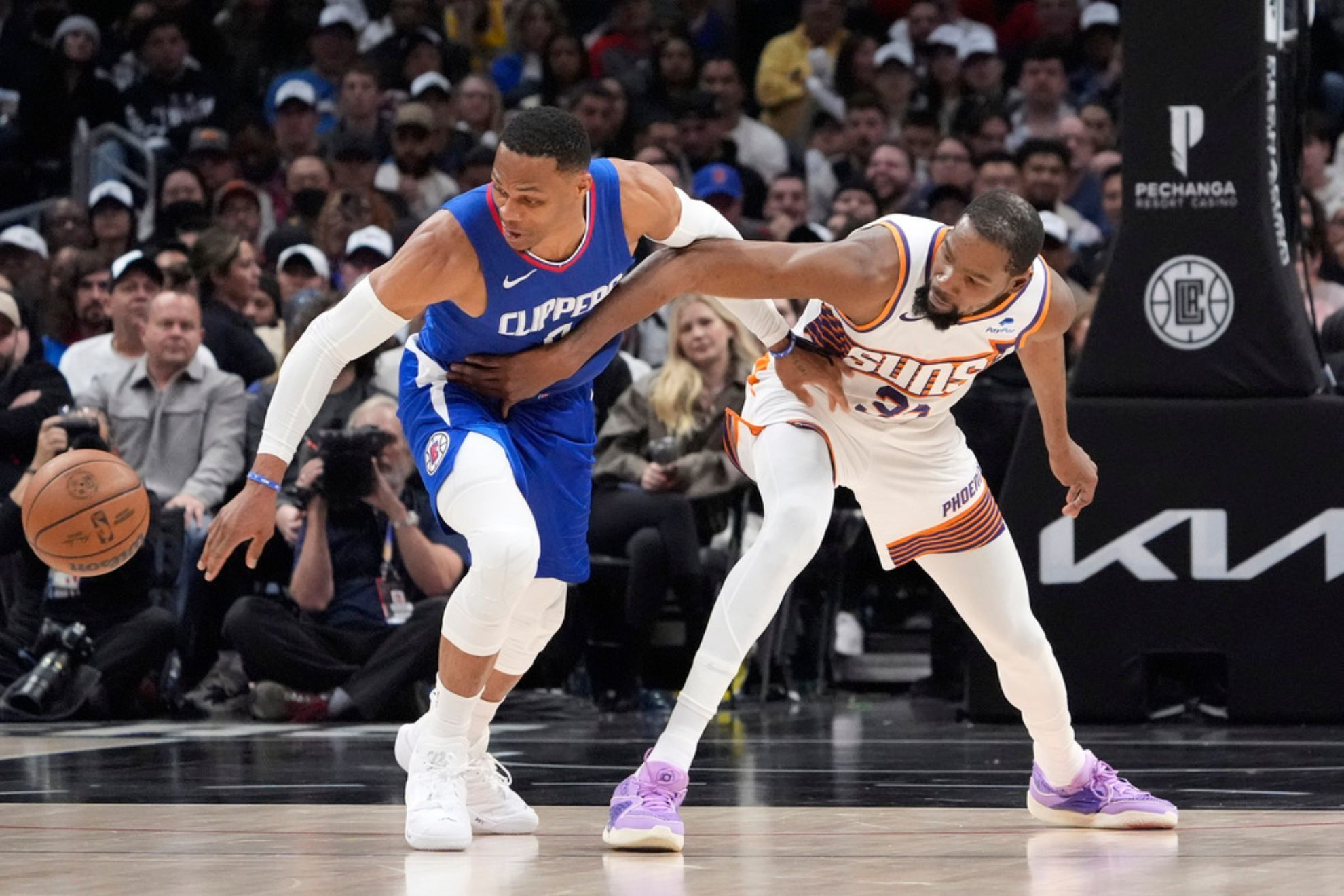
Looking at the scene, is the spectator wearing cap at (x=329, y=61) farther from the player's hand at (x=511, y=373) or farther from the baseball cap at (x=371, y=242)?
the player's hand at (x=511, y=373)

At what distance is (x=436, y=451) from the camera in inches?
177

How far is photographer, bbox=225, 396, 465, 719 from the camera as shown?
24.6ft

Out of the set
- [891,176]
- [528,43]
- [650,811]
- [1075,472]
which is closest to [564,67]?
[528,43]

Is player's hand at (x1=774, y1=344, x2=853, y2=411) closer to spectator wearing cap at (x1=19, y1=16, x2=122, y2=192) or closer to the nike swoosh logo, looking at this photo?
the nike swoosh logo

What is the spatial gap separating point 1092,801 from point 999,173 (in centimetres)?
584

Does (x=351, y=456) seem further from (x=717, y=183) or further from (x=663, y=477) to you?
(x=717, y=183)

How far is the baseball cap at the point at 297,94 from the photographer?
1191 centimetres

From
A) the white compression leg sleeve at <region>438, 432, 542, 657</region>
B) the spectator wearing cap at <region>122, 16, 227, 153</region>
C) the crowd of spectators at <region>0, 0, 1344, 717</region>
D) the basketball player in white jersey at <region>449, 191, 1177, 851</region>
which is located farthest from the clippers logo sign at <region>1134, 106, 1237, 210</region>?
the spectator wearing cap at <region>122, 16, 227, 153</region>

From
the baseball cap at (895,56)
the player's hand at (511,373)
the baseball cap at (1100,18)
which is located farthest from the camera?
the baseball cap at (1100,18)

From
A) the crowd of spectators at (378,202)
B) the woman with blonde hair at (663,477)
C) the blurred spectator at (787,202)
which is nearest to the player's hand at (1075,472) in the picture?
the crowd of spectators at (378,202)

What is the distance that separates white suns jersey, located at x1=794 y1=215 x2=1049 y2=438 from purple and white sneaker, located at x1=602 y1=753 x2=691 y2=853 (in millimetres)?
982

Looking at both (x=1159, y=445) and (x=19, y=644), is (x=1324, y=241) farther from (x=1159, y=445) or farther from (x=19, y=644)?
(x=19, y=644)

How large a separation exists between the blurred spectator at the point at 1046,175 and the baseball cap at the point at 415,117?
346 cm

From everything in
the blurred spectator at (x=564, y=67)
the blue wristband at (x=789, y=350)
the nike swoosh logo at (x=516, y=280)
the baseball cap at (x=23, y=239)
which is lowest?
the blue wristband at (x=789, y=350)
